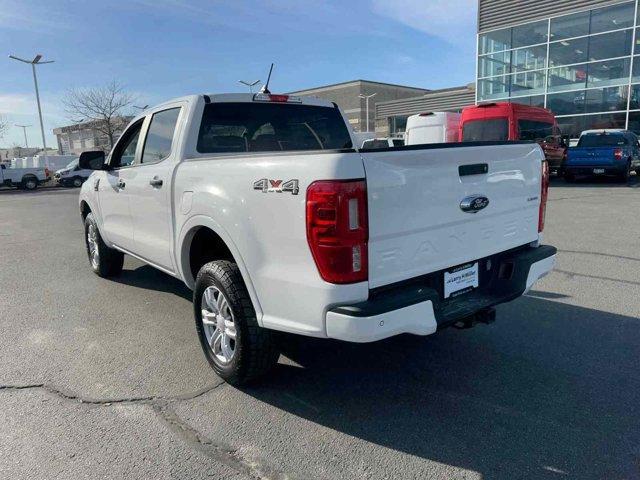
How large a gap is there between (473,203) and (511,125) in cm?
1389

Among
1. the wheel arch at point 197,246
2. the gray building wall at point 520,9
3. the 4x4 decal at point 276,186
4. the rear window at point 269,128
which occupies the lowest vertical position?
the wheel arch at point 197,246

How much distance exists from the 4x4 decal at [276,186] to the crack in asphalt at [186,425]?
4.67 feet

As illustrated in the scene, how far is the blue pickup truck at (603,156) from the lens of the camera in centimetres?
1577

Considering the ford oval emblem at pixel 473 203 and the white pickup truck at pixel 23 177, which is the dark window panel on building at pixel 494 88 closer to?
the white pickup truck at pixel 23 177

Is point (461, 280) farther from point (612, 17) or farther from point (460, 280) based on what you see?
point (612, 17)

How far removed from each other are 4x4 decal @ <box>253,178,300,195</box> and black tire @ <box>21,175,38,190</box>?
31122 mm

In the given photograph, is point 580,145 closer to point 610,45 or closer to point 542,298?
point 610,45

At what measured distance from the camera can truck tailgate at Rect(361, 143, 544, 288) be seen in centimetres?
257

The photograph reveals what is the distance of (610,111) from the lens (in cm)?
2305

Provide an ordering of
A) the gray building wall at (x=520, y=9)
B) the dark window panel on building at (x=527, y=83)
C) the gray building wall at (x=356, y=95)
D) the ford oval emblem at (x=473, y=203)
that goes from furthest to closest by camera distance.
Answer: the gray building wall at (x=356, y=95)
the dark window panel on building at (x=527, y=83)
the gray building wall at (x=520, y=9)
the ford oval emblem at (x=473, y=203)

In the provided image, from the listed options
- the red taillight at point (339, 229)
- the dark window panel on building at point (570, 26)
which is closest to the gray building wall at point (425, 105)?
the dark window panel on building at point (570, 26)

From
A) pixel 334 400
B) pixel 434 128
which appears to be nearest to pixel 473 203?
pixel 334 400

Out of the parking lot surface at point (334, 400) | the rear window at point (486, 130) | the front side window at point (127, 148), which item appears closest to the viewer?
the parking lot surface at point (334, 400)

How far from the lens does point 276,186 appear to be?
8.82ft
